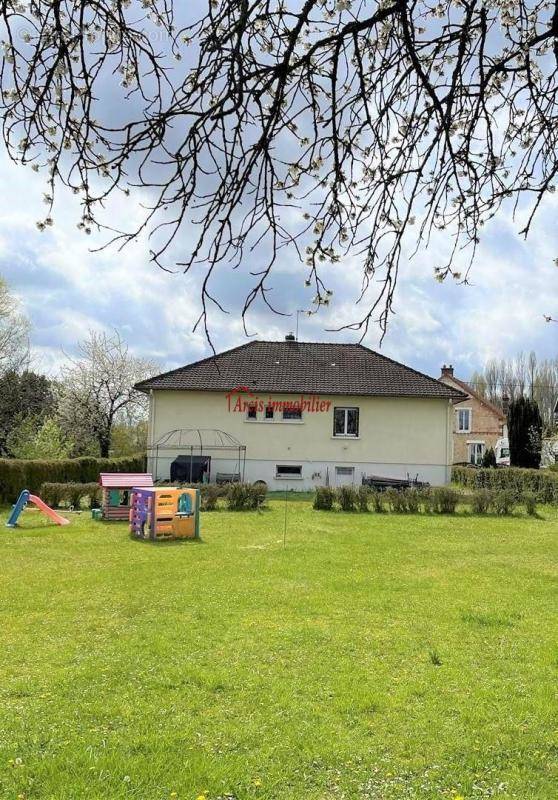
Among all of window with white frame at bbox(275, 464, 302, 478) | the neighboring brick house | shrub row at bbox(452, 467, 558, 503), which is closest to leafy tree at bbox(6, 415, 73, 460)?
window with white frame at bbox(275, 464, 302, 478)

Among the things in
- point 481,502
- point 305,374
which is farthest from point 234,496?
point 305,374

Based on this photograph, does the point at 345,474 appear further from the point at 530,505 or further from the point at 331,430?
the point at 530,505

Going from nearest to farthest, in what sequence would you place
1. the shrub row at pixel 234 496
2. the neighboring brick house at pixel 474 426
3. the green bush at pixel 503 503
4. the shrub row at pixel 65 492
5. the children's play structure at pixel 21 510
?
the children's play structure at pixel 21 510 < the shrub row at pixel 65 492 < the shrub row at pixel 234 496 < the green bush at pixel 503 503 < the neighboring brick house at pixel 474 426

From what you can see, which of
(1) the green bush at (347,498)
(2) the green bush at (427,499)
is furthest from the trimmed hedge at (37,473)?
(2) the green bush at (427,499)

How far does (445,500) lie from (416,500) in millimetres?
840

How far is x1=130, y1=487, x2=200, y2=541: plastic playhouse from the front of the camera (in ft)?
44.7

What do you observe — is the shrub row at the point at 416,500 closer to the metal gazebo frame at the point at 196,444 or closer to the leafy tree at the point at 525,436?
Result: the metal gazebo frame at the point at 196,444

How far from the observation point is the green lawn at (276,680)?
3768 millimetres

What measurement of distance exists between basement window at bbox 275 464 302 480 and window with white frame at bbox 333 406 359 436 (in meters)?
2.14

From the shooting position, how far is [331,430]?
26.8 metres

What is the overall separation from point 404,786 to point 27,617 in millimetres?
4883

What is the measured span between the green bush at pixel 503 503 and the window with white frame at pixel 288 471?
943cm

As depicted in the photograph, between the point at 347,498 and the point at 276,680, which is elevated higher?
the point at 347,498

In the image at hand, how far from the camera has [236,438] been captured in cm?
2675
